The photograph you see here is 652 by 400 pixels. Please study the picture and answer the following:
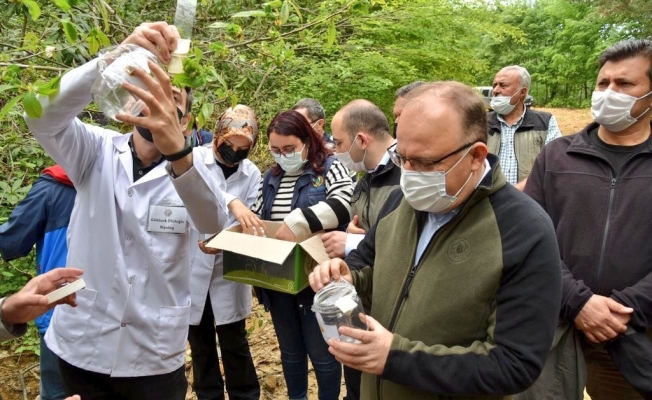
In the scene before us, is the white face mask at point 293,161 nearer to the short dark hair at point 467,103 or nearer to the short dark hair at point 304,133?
the short dark hair at point 304,133

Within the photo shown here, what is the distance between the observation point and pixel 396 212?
6.70ft

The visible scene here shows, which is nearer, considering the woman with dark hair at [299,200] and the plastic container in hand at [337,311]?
the plastic container in hand at [337,311]

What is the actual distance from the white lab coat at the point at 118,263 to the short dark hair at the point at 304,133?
1280mm

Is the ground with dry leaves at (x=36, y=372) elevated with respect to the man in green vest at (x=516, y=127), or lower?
lower

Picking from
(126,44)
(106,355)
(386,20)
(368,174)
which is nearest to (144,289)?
(106,355)

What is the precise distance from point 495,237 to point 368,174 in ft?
5.25

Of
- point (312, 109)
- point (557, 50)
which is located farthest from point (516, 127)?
point (557, 50)

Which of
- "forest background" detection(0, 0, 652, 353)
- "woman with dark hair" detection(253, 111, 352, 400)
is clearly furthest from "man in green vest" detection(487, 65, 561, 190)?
"woman with dark hair" detection(253, 111, 352, 400)

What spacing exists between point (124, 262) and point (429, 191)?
4.56ft

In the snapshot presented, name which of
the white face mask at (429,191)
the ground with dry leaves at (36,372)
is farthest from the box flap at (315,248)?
the ground with dry leaves at (36,372)

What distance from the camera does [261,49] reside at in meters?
3.61

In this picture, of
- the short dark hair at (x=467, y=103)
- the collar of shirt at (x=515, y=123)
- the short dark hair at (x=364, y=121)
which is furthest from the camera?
the collar of shirt at (x=515, y=123)

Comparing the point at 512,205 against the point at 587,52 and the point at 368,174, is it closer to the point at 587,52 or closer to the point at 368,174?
the point at 368,174

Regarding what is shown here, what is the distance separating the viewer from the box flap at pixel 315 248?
2754 millimetres
